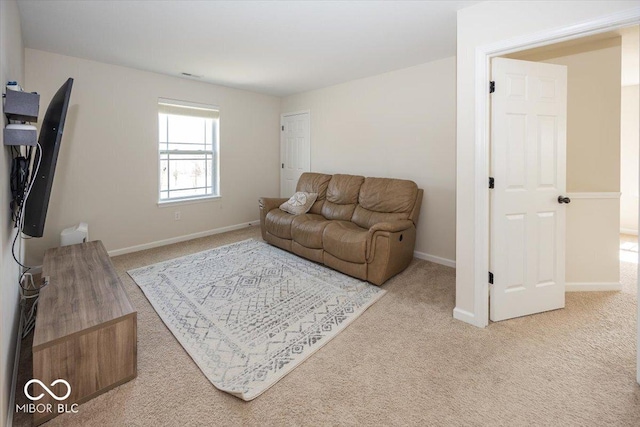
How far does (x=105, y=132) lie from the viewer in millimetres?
3814

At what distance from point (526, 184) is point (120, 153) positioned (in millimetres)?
4500

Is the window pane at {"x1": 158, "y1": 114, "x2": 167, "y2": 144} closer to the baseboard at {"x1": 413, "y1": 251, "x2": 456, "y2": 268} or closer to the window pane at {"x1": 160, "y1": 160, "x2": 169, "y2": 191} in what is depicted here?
the window pane at {"x1": 160, "y1": 160, "x2": 169, "y2": 191}

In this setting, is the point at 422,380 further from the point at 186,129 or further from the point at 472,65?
the point at 186,129

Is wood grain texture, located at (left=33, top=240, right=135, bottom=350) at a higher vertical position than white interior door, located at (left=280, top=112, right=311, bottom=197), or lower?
lower

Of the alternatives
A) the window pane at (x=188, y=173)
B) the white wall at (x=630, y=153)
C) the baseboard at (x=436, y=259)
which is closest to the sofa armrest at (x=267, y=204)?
the window pane at (x=188, y=173)

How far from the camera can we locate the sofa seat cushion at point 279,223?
3.98 m

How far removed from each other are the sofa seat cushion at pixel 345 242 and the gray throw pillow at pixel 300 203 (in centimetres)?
84

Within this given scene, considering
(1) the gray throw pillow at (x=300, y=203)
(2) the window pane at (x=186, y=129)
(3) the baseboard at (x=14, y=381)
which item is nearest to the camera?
(3) the baseboard at (x=14, y=381)

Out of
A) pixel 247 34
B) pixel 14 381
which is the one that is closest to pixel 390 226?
pixel 247 34

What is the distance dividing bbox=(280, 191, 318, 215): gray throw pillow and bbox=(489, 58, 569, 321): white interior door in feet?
8.08

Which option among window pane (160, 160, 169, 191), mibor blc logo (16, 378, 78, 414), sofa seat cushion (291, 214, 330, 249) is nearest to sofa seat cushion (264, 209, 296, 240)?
sofa seat cushion (291, 214, 330, 249)

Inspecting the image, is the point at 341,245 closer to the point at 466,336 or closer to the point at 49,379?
the point at 466,336

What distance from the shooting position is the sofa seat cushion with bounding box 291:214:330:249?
3.54 meters

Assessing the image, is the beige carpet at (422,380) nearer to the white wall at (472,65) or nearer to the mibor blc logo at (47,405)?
the mibor blc logo at (47,405)
